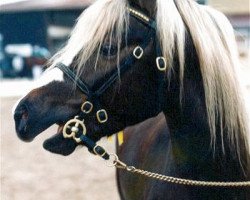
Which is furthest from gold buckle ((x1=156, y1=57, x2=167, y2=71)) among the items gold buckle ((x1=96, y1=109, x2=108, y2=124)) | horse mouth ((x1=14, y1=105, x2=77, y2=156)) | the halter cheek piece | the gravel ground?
the gravel ground

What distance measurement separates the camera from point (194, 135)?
2.32m

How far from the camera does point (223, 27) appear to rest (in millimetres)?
2324

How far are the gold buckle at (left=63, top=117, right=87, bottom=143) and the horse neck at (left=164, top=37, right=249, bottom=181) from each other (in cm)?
35

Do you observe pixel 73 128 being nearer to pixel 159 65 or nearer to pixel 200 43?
pixel 159 65

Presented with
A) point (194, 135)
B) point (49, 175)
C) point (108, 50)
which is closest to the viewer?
point (108, 50)

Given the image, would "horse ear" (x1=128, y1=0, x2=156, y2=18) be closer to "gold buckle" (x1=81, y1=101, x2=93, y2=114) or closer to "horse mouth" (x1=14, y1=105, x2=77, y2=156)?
"gold buckle" (x1=81, y1=101, x2=93, y2=114)

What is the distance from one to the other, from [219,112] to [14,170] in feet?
10.7

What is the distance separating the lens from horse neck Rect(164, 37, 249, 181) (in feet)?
7.49

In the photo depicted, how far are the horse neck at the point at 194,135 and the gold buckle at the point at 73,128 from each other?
0.35 m

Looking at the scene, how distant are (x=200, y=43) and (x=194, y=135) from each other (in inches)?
14.6

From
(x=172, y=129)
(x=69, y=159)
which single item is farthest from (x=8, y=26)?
(x=172, y=129)

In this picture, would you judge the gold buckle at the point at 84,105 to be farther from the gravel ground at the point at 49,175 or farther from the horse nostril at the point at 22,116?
the gravel ground at the point at 49,175

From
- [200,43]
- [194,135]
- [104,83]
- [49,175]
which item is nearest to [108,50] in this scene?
[104,83]

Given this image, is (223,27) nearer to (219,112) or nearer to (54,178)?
(219,112)
